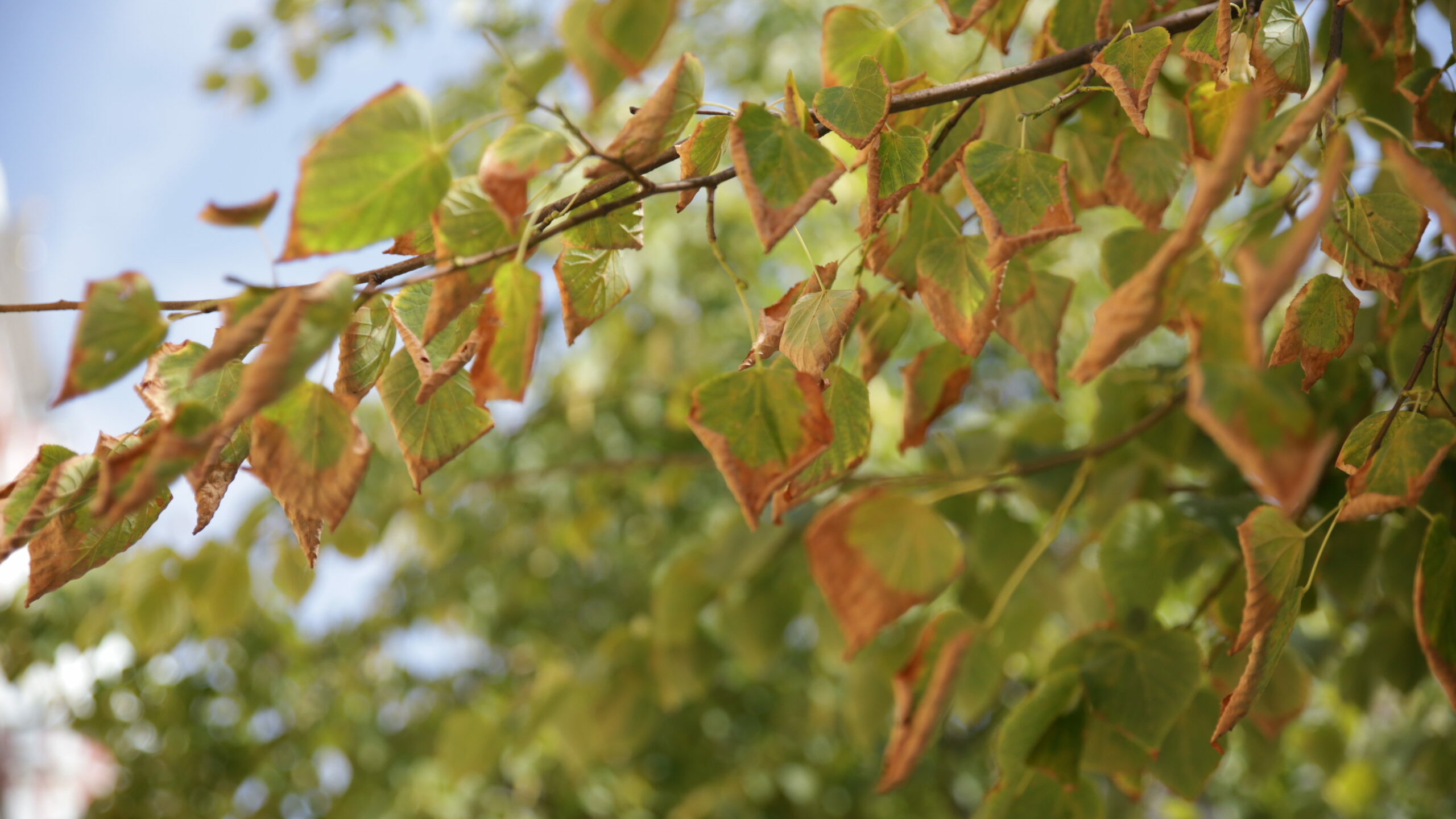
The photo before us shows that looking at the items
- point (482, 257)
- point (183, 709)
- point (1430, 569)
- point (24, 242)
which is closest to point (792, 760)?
point (183, 709)

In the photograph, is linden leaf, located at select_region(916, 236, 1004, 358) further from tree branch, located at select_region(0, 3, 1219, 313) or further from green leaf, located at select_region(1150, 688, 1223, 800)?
green leaf, located at select_region(1150, 688, 1223, 800)

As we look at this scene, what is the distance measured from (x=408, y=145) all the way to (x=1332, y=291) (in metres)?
0.27

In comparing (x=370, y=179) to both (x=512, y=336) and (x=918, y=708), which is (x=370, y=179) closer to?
(x=512, y=336)

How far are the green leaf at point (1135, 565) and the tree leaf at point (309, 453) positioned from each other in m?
0.37

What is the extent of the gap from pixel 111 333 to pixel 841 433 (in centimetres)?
20

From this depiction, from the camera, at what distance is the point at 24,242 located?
8.43ft

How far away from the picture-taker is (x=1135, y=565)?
0.47 meters

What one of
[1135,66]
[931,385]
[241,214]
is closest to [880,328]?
[931,385]

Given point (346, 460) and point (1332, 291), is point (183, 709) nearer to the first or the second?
point (346, 460)

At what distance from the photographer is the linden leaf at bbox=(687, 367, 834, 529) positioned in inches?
9.6

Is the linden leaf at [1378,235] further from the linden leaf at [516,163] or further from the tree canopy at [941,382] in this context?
the linden leaf at [516,163]

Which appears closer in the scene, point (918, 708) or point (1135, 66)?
point (1135, 66)

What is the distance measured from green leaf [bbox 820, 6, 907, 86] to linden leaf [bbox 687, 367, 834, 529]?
0.17 meters

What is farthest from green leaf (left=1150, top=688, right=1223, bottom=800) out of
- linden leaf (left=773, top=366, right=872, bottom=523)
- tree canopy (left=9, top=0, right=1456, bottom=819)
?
linden leaf (left=773, top=366, right=872, bottom=523)
